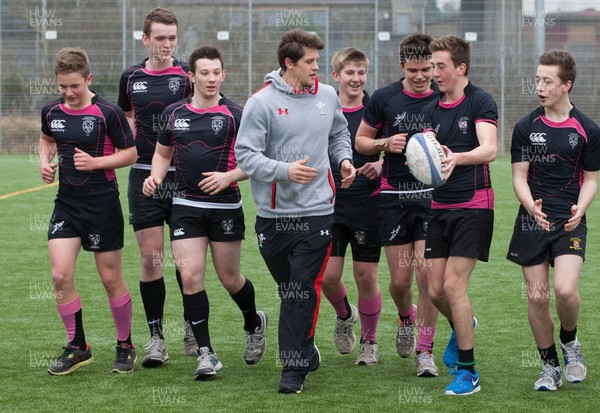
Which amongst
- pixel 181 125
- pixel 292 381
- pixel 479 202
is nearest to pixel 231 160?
pixel 181 125

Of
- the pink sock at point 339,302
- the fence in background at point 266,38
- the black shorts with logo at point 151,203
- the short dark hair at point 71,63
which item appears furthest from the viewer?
the fence in background at point 266,38

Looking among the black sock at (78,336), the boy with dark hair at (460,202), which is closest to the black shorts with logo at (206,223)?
the black sock at (78,336)

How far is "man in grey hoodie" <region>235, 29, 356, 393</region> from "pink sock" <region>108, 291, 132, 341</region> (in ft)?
3.73

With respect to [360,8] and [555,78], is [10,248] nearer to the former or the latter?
[555,78]

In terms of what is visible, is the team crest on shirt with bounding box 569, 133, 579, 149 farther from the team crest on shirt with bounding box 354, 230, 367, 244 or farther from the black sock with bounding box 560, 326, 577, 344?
the team crest on shirt with bounding box 354, 230, 367, 244

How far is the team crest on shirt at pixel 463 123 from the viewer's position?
6.39m

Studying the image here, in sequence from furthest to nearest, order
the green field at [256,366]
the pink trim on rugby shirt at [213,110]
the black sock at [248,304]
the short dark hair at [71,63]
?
the black sock at [248,304], the pink trim on rugby shirt at [213,110], the short dark hair at [71,63], the green field at [256,366]

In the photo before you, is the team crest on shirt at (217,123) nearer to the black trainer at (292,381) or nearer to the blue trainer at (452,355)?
the black trainer at (292,381)

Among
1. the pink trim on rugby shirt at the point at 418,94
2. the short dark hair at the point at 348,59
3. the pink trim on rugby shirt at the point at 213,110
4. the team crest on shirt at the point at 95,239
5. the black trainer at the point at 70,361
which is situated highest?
the short dark hair at the point at 348,59

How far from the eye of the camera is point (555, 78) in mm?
6285

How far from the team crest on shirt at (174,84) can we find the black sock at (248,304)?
144 cm

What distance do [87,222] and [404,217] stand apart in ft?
6.88

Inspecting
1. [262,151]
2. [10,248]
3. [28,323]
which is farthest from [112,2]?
[262,151]

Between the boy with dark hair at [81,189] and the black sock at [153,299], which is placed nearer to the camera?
the boy with dark hair at [81,189]
